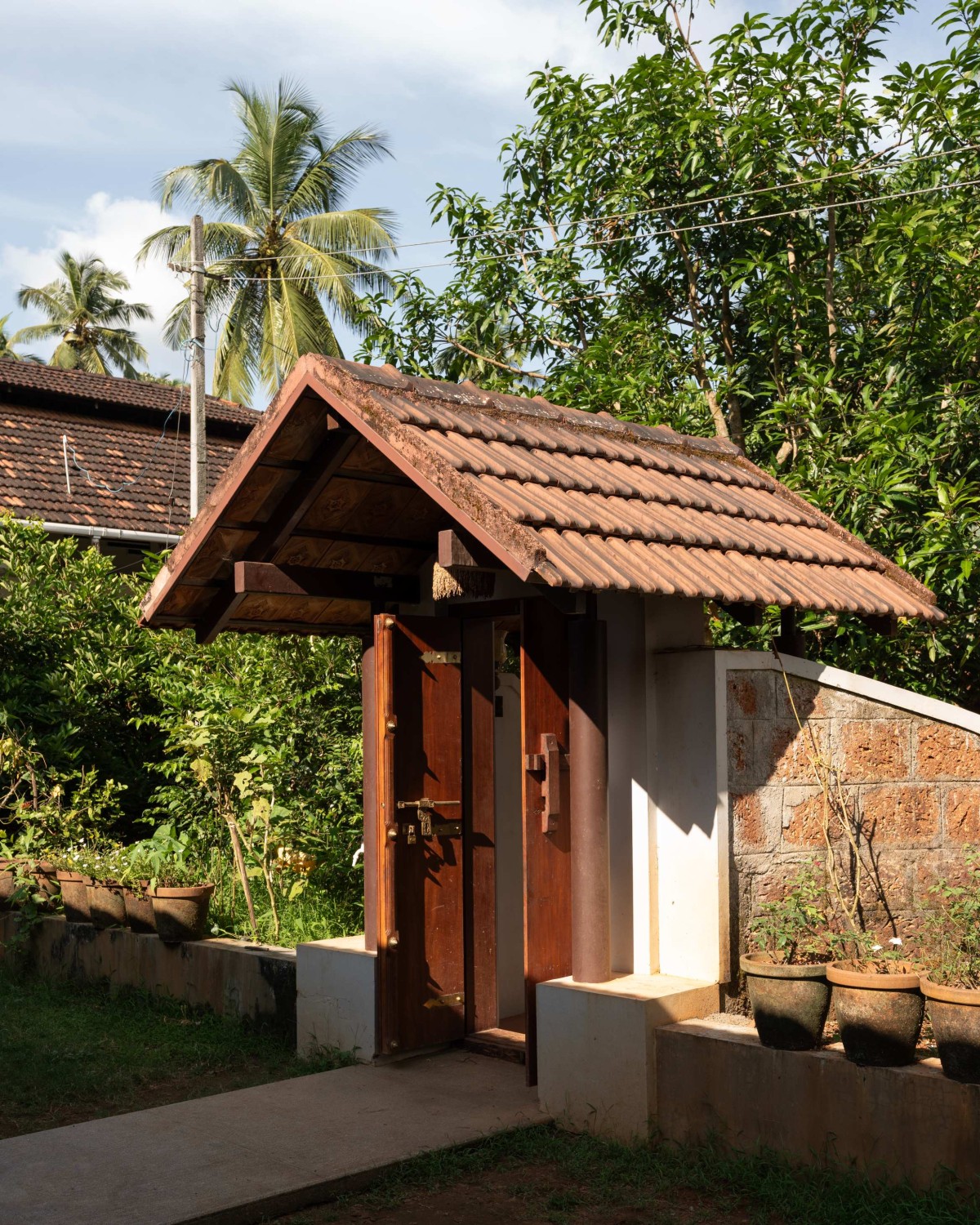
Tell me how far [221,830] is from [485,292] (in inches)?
181

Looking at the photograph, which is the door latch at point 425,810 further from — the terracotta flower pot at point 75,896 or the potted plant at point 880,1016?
the terracotta flower pot at point 75,896

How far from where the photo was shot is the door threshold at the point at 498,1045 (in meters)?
6.24

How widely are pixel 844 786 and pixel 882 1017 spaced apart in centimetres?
144

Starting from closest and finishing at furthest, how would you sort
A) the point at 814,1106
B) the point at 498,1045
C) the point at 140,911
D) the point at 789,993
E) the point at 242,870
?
the point at 814,1106
the point at 789,993
the point at 498,1045
the point at 140,911
the point at 242,870

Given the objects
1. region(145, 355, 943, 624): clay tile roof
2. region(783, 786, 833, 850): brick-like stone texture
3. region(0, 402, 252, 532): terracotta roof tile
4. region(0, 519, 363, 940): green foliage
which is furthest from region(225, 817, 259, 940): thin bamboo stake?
region(0, 402, 252, 532): terracotta roof tile

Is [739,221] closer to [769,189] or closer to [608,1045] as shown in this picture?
[769,189]

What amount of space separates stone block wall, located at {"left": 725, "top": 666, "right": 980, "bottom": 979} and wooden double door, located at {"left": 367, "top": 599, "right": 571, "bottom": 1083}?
2.59 feet

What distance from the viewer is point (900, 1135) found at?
444 cm

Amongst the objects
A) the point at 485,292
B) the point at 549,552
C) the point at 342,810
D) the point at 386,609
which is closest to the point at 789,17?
the point at 485,292

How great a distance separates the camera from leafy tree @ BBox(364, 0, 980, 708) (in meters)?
7.24

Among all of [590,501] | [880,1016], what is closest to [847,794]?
[880,1016]

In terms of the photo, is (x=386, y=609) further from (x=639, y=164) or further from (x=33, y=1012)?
(x=639, y=164)

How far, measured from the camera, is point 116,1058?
22.6 ft

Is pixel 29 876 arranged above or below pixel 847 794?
below
